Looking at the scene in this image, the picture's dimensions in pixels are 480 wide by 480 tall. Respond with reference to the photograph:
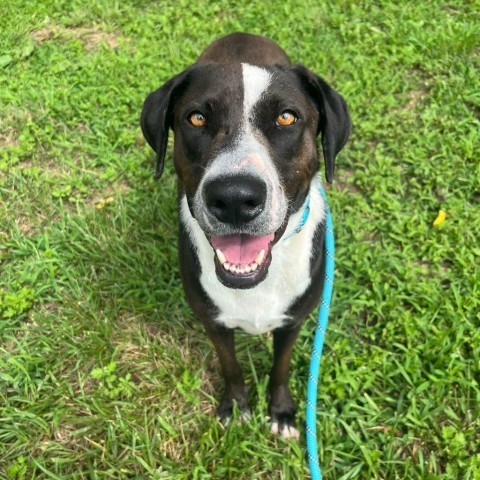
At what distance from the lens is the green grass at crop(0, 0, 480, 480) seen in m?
3.02

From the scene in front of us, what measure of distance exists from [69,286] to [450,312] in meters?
2.79

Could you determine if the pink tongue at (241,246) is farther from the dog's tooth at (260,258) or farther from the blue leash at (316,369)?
the blue leash at (316,369)

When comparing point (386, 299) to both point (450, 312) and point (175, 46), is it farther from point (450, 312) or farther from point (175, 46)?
point (175, 46)

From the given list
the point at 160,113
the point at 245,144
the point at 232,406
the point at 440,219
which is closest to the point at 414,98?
the point at 440,219

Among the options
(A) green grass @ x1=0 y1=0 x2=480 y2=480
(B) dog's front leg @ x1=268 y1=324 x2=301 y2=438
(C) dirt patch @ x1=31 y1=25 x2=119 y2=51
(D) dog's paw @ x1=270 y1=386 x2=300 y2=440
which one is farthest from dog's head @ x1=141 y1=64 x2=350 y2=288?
(C) dirt patch @ x1=31 y1=25 x2=119 y2=51

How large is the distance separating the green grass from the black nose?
1.62 meters

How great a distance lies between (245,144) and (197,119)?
0.36 meters

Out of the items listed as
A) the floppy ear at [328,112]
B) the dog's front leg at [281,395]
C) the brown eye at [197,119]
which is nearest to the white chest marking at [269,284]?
the floppy ear at [328,112]

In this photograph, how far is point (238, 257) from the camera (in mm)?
2252

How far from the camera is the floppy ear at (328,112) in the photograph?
2480mm

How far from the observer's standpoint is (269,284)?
2604 mm

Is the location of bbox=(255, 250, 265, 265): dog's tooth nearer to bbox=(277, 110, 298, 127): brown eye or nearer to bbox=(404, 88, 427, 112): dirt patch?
bbox=(277, 110, 298, 127): brown eye

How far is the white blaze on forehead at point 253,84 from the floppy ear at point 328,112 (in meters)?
0.25

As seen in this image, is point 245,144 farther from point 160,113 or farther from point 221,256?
point 160,113
